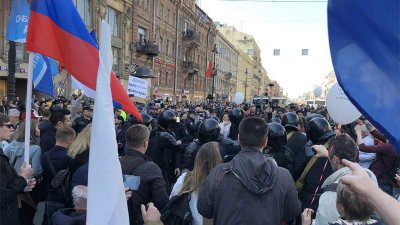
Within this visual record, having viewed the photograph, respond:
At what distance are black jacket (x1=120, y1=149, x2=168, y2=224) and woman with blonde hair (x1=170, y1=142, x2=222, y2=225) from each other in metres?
0.16

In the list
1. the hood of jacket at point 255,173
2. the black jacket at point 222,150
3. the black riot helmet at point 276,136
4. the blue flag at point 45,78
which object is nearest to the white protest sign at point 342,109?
the black riot helmet at point 276,136

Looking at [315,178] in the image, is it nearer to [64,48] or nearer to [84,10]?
[64,48]

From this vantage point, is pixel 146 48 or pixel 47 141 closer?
pixel 47 141

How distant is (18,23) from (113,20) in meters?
26.1

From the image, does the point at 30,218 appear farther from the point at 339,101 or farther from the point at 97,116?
the point at 339,101

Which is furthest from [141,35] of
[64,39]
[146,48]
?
[64,39]

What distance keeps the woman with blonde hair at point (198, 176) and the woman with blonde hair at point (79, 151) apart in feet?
4.16

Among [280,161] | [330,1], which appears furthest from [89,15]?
[330,1]

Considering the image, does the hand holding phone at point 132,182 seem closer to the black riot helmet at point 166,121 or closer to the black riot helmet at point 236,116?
the black riot helmet at point 166,121

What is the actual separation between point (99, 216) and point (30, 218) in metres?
2.69

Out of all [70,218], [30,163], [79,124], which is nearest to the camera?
[70,218]

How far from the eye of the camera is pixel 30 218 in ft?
15.2

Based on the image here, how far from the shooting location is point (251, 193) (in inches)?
106

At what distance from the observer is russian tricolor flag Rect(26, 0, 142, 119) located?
3.97 m
